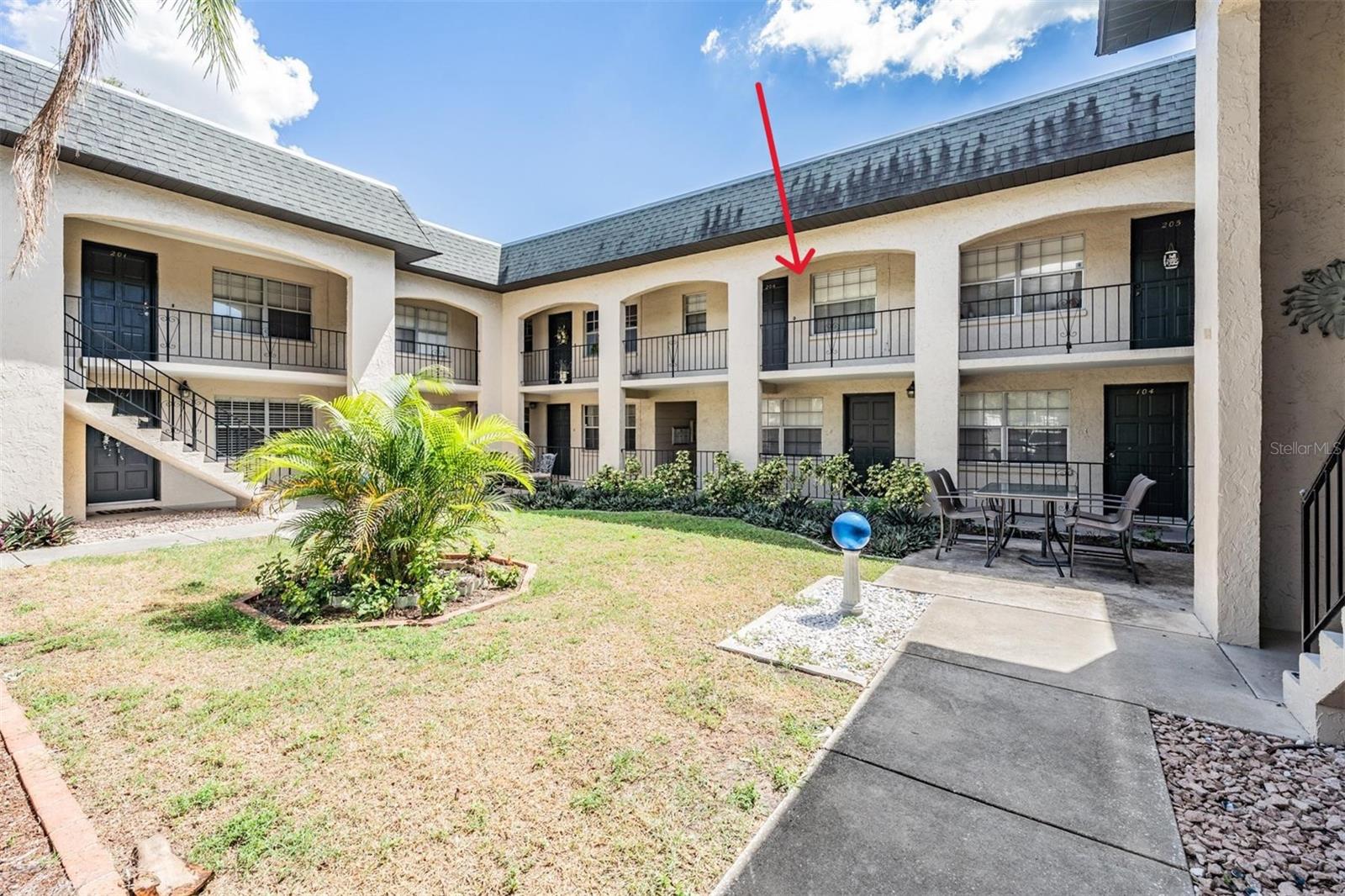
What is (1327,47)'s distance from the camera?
522 centimetres

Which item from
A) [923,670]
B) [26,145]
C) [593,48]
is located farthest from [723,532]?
[26,145]

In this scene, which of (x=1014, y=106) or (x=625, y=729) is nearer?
(x=625, y=729)

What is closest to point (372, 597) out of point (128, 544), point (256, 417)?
point (128, 544)

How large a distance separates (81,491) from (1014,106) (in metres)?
18.4

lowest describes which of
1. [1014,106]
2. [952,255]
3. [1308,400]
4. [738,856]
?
[738,856]

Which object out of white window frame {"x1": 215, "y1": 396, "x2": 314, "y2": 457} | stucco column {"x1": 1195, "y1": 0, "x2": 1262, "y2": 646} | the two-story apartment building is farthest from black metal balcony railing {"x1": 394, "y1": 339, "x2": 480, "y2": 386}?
stucco column {"x1": 1195, "y1": 0, "x2": 1262, "y2": 646}

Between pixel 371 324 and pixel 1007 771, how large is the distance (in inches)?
566

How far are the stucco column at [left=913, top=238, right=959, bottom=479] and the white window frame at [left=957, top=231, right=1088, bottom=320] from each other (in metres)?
0.25

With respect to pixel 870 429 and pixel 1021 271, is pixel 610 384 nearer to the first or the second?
pixel 870 429

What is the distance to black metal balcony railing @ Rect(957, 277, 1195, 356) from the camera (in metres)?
9.80

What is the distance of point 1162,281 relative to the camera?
383 inches

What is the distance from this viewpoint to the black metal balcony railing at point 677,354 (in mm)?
14734

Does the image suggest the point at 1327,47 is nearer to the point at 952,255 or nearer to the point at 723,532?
the point at 952,255

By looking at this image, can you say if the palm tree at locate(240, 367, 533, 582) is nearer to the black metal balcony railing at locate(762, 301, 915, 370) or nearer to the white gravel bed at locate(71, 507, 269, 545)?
the white gravel bed at locate(71, 507, 269, 545)
